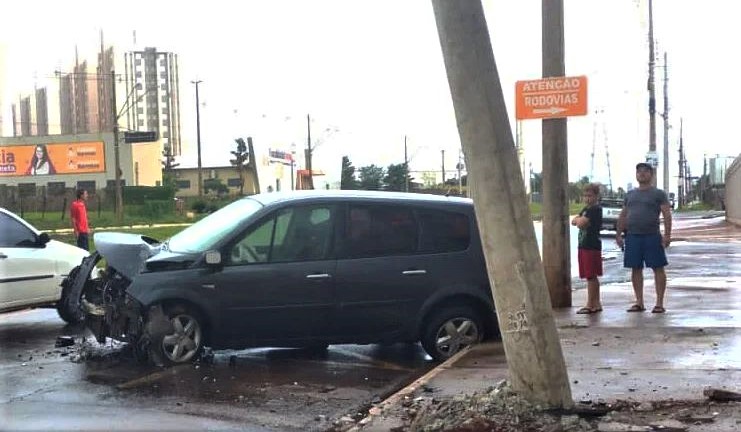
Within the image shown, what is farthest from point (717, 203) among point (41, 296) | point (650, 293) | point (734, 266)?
point (41, 296)

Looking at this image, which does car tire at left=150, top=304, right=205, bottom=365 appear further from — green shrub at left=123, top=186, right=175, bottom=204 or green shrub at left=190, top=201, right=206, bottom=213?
green shrub at left=123, top=186, right=175, bottom=204

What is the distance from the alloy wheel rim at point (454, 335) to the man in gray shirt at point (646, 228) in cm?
256

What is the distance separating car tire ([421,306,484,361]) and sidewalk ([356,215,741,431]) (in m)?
0.23

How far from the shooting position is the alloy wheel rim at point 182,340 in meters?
6.95

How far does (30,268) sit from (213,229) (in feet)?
11.1

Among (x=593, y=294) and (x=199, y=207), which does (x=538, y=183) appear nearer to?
(x=593, y=294)

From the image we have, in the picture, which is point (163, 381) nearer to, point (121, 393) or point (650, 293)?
point (121, 393)

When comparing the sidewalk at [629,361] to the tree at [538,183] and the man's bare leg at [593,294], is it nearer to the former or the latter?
the man's bare leg at [593,294]

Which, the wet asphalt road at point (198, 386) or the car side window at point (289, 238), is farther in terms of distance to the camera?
the car side window at point (289, 238)

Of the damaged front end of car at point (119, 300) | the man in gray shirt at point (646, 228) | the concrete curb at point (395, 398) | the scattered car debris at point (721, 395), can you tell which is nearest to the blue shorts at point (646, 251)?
the man in gray shirt at point (646, 228)

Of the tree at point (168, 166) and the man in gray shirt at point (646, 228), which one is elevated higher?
the tree at point (168, 166)

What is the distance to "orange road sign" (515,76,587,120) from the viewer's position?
8.94m

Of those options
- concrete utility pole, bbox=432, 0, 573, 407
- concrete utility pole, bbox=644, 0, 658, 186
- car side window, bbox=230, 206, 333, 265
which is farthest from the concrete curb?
concrete utility pole, bbox=644, 0, 658, 186

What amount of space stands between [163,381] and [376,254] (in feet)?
7.20
